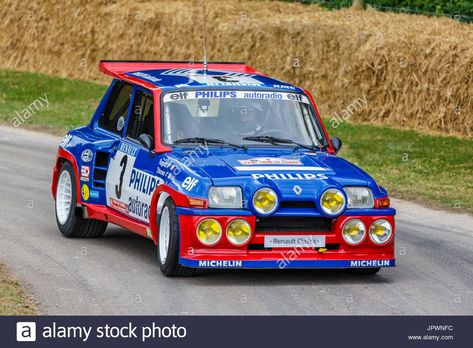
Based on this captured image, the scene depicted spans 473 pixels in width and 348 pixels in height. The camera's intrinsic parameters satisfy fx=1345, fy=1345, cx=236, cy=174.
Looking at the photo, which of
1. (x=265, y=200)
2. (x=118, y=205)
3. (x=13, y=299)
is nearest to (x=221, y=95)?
(x=118, y=205)

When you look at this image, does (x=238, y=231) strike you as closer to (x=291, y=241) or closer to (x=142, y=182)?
(x=291, y=241)

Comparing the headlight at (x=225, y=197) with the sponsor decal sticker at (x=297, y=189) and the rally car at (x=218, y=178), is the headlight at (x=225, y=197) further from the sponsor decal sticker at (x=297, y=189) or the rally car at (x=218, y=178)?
the sponsor decal sticker at (x=297, y=189)

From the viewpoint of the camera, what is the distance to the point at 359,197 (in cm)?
1166

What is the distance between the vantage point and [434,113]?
23953 millimetres

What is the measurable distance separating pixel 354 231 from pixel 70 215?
3.54 metres

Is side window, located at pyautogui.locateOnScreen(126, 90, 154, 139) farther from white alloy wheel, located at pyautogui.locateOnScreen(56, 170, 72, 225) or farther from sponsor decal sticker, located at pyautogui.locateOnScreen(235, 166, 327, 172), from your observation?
sponsor decal sticker, located at pyautogui.locateOnScreen(235, 166, 327, 172)

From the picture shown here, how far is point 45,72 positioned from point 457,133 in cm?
1248

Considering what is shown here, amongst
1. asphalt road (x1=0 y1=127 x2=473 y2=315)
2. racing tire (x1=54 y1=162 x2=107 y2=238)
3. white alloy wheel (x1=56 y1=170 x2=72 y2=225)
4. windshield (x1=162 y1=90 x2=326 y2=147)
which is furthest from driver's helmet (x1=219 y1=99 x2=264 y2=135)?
white alloy wheel (x1=56 y1=170 x2=72 y2=225)

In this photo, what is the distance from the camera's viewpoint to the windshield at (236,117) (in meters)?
12.6

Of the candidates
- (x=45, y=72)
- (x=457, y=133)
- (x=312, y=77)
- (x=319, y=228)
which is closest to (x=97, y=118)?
(x=319, y=228)

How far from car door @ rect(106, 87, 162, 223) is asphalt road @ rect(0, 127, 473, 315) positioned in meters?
0.53

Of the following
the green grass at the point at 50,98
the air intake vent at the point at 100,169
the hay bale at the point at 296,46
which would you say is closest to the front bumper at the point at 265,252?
the air intake vent at the point at 100,169

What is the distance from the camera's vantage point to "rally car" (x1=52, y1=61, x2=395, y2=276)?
1132 cm

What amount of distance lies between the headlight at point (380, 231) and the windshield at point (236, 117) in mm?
1388
